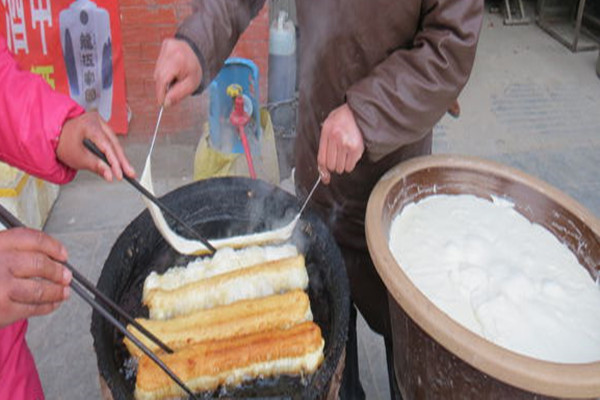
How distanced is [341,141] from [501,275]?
2.48 ft

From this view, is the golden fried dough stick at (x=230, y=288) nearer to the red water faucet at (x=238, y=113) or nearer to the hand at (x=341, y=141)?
the hand at (x=341, y=141)

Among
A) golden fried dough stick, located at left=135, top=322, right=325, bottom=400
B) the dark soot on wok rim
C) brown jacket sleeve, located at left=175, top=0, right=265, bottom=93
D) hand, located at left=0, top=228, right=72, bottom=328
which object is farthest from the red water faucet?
hand, located at left=0, top=228, right=72, bottom=328

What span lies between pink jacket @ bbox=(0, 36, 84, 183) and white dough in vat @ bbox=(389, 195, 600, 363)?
1332 millimetres

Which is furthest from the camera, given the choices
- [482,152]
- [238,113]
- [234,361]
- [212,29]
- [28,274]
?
[482,152]

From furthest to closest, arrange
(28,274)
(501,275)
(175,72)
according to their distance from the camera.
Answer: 1. (175,72)
2. (501,275)
3. (28,274)

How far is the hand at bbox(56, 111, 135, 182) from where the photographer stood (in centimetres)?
188

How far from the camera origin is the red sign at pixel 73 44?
4.44 m

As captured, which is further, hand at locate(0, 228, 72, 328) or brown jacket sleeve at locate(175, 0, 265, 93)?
brown jacket sleeve at locate(175, 0, 265, 93)

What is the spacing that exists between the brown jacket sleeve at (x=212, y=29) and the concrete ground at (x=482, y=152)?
2190 millimetres

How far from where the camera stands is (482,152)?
221 inches

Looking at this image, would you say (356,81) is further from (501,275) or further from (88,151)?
(88,151)

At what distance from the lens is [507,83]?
6855 mm

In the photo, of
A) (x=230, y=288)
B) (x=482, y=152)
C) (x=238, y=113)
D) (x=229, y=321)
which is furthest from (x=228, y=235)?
(x=482, y=152)

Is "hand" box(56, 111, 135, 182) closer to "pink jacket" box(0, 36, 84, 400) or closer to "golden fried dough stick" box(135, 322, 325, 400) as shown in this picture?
"pink jacket" box(0, 36, 84, 400)
